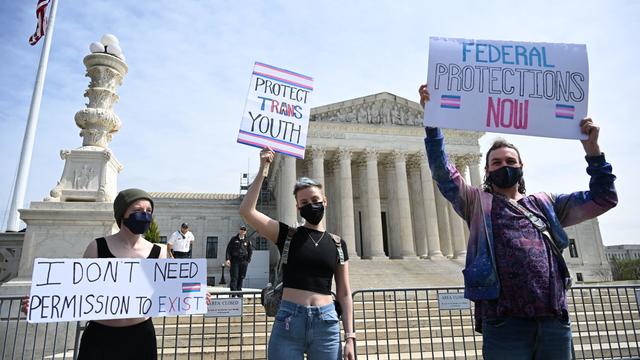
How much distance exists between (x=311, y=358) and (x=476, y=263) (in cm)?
150

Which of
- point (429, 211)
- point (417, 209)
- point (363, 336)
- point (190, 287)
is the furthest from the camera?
point (417, 209)

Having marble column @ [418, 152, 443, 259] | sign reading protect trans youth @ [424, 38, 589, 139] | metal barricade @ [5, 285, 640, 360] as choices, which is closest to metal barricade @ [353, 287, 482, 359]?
metal barricade @ [5, 285, 640, 360]

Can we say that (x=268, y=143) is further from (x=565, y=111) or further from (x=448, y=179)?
(x=565, y=111)

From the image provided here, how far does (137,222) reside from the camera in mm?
3342

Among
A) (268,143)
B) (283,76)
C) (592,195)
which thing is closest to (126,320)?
(268,143)

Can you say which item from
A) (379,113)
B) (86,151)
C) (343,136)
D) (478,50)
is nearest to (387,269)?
(343,136)

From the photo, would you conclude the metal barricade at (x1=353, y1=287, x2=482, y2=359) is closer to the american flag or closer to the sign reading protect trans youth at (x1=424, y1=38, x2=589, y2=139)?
the sign reading protect trans youth at (x1=424, y1=38, x2=589, y2=139)

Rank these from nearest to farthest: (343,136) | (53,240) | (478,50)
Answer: (478,50) < (53,240) < (343,136)

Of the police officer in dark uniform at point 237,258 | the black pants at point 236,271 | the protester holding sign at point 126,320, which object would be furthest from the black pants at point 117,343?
the black pants at point 236,271

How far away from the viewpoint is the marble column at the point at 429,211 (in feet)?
102

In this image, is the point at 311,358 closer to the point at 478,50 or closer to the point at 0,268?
the point at 478,50

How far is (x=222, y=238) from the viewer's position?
41.4 metres

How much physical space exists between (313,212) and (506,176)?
168 cm

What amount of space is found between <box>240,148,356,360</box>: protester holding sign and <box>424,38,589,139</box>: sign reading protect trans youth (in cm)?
149
